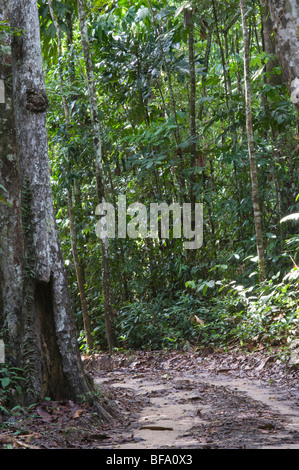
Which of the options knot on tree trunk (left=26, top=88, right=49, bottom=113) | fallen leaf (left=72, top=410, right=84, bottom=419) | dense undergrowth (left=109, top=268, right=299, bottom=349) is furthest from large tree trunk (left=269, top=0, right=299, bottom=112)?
fallen leaf (left=72, top=410, right=84, bottom=419)

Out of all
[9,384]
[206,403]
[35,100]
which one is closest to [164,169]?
[35,100]

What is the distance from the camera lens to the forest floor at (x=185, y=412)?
3.30m

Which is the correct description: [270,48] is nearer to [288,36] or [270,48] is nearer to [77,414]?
[288,36]

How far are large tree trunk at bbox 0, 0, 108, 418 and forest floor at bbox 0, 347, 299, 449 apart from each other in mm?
289

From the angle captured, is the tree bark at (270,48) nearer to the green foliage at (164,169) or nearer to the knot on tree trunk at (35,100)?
the green foliage at (164,169)

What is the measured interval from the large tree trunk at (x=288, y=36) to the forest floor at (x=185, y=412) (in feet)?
9.52

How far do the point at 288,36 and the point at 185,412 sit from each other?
375cm

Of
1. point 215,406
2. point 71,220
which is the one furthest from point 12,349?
point 71,220

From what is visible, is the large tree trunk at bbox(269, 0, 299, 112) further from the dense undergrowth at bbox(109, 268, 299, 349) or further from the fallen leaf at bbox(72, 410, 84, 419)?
the fallen leaf at bbox(72, 410, 84, 419)

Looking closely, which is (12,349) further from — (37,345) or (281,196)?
(281,196)

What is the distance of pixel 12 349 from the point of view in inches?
155

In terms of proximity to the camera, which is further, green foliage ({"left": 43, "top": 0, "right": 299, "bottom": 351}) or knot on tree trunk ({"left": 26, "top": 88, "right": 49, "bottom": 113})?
green foliage ({"left": 43, "top": 0, "right": 299, "bottom": 351})

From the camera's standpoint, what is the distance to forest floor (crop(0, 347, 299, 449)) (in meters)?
3.30
